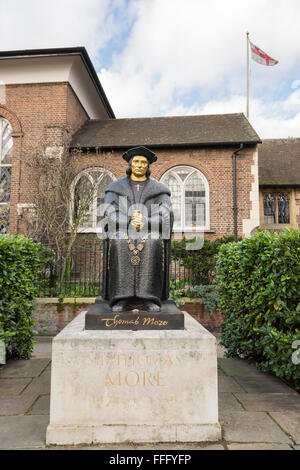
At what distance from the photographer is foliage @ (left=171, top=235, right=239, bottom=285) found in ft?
31.5

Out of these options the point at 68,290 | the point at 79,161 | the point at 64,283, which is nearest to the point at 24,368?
the point at 68,290

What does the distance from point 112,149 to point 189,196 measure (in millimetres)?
4030

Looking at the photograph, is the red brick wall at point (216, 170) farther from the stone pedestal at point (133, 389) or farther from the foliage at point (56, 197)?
the stone pedestal at point (133, 389)

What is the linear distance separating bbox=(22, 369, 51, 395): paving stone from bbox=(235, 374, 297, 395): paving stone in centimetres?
257

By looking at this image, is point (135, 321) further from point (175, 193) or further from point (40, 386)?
point (175, 193)

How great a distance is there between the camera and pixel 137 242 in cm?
331

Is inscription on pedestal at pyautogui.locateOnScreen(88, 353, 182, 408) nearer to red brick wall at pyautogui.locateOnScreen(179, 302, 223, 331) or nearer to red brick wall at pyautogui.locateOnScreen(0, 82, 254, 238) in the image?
red brick wall at pyautogui.locateOnScreen(179, 302, 223, 331)

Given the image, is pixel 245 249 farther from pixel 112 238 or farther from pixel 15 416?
pixel 15 416

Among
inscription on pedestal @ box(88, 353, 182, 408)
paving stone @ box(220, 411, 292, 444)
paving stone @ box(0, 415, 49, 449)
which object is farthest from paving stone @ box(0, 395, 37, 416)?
paving stone @ box(220, 411, 292, 444)

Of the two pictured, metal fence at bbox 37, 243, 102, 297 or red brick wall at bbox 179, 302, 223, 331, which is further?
metal fence at bbox 37, 243, 102, 297

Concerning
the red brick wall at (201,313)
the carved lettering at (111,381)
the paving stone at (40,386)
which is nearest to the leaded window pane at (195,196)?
the red brick wall at (201,313)

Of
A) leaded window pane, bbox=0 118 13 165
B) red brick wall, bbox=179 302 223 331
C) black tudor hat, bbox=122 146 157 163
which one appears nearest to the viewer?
black tudor hat, bbox=122 146 157 163

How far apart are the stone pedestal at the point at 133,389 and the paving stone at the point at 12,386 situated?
148cm
